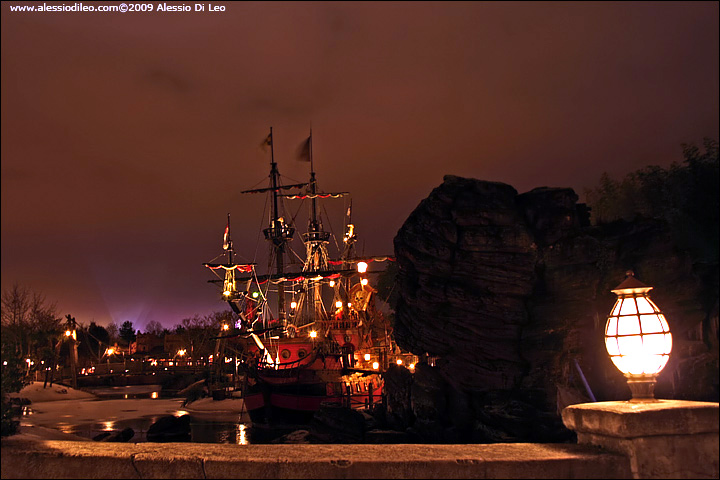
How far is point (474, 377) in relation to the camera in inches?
963

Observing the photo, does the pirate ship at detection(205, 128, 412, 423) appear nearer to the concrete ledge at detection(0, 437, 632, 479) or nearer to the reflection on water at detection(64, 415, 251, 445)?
the reflection on water at detection(64, 415, 251, 445)

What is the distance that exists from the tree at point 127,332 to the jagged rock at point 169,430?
9861cm

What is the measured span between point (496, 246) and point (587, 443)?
19.7m

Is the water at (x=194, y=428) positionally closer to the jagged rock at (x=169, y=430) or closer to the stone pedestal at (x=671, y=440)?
the jagged rock at (x=169, y=430)

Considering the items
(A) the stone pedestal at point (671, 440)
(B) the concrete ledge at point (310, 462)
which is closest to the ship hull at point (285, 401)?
(B) the concrete ledge at point (310, 462)

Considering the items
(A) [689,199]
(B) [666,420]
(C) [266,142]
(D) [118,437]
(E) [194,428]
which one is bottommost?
(E) [194,428]

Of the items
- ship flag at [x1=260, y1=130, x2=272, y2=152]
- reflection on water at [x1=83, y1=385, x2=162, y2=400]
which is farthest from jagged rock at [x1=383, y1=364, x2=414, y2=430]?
reflection on water at [x1=83, y1=385, x2=162, y2=400]

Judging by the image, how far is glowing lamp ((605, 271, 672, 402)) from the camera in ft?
18.0

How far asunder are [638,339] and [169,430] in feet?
87.6

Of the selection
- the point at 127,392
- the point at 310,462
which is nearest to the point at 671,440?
the point at 310,462

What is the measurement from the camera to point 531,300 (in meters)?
24.6

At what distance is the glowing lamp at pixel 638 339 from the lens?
5.48 meters

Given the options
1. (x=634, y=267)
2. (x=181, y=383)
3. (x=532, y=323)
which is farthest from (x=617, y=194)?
(x=181, y=383)

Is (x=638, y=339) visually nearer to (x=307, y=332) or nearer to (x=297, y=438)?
(x=297, y=438)
